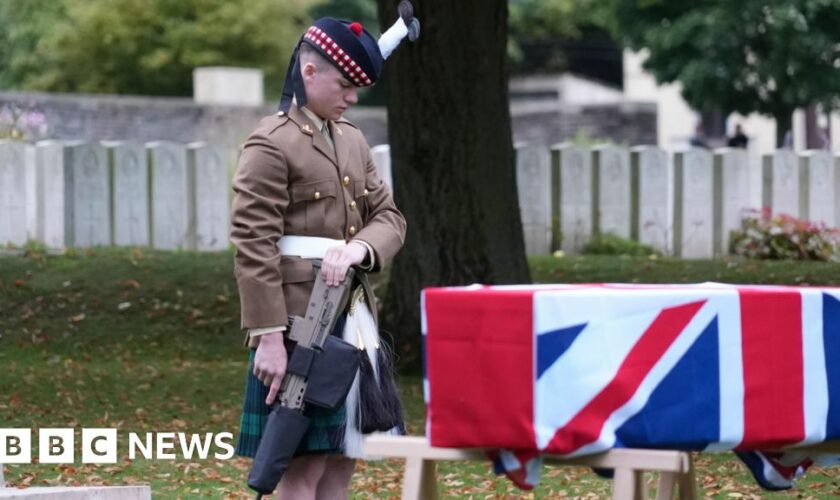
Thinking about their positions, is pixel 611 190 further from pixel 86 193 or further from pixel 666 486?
pixel 666 486

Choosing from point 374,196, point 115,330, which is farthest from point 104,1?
point 374,196

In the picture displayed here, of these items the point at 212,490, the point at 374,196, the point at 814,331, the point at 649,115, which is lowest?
the point at 212,490

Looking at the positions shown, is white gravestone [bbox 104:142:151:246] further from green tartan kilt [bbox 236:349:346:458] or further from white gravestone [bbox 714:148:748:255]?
green tartan kilt [bbox 236:349:346:458]

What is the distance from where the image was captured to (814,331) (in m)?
4.85

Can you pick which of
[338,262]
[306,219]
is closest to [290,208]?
[306,219]

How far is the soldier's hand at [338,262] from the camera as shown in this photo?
17.7 feet

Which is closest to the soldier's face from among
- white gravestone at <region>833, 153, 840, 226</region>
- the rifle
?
the rifle

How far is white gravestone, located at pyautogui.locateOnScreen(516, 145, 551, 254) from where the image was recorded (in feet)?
54.9

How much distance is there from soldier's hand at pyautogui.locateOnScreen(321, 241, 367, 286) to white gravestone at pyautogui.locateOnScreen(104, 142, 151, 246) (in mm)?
11485

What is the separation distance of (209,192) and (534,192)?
10.1ft

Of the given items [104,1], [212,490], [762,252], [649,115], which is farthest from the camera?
[104,1]

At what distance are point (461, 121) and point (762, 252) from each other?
5850 mm

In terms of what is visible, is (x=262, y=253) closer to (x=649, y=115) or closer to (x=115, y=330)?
(x=115, y=330)

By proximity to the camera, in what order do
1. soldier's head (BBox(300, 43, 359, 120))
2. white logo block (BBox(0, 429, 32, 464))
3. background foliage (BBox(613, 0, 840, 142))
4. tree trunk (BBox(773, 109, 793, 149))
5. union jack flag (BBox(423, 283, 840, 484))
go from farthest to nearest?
tree trunk (BBox(773, 109, 793, 149)) < background foliage (BBox(613, 0, 840, 142)) < white logo block (BBox(0, 429, 32, 464)) < soldier's head (BBox(300, 43, 359, 120)) < union jack flag (BBox(423, 283, 840, 484))
